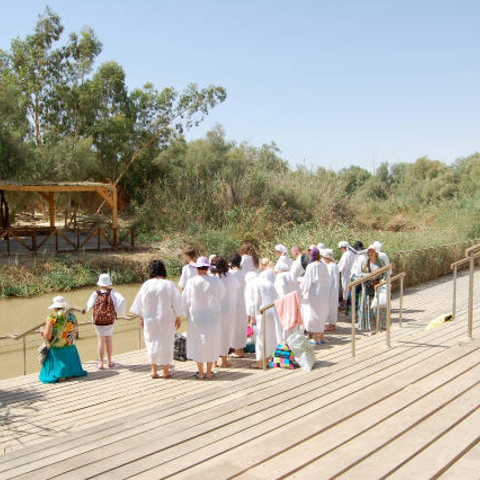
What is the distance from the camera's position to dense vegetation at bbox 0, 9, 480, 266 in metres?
25.3

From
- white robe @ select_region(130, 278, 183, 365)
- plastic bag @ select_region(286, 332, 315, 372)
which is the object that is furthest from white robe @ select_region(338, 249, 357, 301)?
white robe @ select_region(130, 278, 183, 365)

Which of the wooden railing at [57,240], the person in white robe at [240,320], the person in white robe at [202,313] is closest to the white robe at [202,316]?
the person in white robe at [202,313]

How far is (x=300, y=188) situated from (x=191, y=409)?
84.6ft

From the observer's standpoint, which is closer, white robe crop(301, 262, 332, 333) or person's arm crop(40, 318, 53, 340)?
person's arm crop(40, 318, 53, 340)

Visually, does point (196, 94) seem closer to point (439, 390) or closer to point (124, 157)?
point (124, 157)

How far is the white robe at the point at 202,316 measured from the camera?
6465mm

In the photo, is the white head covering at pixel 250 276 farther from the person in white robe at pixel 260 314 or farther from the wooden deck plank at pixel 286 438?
the wooden deck plank at pixel 286 438

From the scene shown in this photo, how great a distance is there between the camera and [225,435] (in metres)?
3.87

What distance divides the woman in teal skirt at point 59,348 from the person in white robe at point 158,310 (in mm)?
988

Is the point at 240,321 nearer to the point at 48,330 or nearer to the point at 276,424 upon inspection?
the point at 48,330

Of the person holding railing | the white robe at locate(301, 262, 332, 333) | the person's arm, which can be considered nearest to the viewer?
the person's arm

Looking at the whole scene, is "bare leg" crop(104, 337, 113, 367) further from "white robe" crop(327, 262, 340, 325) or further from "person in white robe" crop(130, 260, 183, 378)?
"white robe" crop(327, 262, 340, 325)

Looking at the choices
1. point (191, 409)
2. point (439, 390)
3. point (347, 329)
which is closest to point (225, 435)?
point (191, 409)

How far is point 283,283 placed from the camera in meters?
7.44
